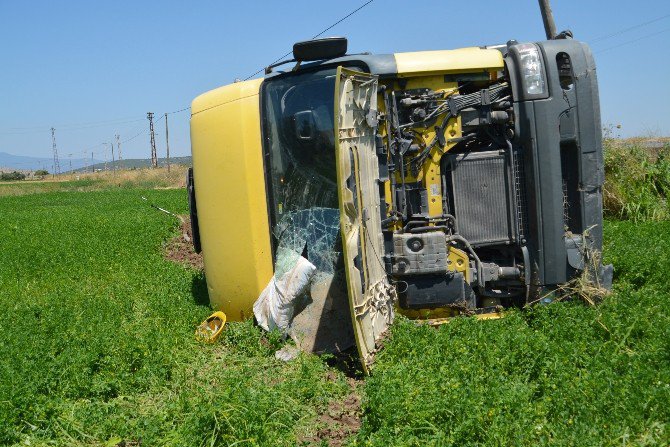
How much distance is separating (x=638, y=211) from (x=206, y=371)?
9.82 metres

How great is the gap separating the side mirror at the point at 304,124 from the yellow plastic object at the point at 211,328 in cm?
210

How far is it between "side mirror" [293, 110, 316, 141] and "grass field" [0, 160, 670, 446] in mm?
1936

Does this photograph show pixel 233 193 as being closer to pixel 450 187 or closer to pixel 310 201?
pixel 310 201

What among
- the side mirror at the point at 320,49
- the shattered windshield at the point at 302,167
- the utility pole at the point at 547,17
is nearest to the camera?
the side mirror at the point at 320,49

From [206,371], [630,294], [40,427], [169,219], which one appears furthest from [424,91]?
[169,219]

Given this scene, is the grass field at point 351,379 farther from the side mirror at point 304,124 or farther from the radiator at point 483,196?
the side mirror at point 304,124

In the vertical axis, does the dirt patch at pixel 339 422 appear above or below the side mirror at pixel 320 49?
→ below

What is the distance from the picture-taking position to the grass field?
4.40 metres

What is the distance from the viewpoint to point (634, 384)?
4.61 metres

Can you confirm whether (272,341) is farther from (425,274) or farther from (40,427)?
(40,427)

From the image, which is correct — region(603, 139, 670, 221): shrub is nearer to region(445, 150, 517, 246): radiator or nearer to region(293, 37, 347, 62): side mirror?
region(445, 150, 517, 246): radiator

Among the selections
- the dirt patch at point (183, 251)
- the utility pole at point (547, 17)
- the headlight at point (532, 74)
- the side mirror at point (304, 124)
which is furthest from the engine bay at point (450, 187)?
the utility pole at point (547, 17)

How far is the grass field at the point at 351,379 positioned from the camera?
440cm

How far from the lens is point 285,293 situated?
22.7ft
